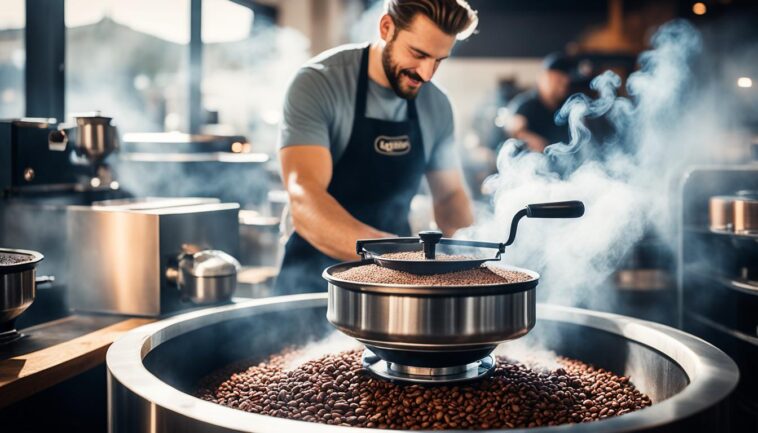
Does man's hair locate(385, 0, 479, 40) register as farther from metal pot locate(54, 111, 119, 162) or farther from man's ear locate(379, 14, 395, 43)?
metal pot locate(54, 111, 119, 162)

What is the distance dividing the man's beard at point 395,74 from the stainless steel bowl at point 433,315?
1303 millimetres

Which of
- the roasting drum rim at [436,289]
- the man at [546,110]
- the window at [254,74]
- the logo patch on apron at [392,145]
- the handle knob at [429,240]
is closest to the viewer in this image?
the roasting drum rim at [436,289]

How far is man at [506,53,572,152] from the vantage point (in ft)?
19.9

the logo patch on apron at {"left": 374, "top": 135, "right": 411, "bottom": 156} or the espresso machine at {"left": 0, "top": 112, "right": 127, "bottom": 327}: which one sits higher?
A: the logo patch on apron at {"left": 374, "top": 135, "right": 411, "bottom": 156}

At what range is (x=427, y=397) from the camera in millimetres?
1291

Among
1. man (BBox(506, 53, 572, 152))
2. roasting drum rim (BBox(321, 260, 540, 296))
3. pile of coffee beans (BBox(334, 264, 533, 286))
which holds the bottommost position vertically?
roasting drum rim (BBox(321, 260, 540, 296))

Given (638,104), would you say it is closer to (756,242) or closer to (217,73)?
(756,242)

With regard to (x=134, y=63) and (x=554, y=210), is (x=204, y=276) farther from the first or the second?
(x=134, y=63)

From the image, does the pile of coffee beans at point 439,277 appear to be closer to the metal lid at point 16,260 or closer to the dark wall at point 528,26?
the metal lid at point 16,260

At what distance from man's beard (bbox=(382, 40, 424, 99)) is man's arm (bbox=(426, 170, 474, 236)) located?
0.43 m

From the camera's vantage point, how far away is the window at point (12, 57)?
261cm

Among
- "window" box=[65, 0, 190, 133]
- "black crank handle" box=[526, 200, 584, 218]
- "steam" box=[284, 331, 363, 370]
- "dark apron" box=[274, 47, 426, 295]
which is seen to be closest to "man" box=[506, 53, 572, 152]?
"window" box=[65, 0, 190, 133]

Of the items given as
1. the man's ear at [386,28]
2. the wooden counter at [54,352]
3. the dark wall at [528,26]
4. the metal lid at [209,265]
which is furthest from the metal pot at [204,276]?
the dark wall at [528,26]

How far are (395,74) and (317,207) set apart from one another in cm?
59
